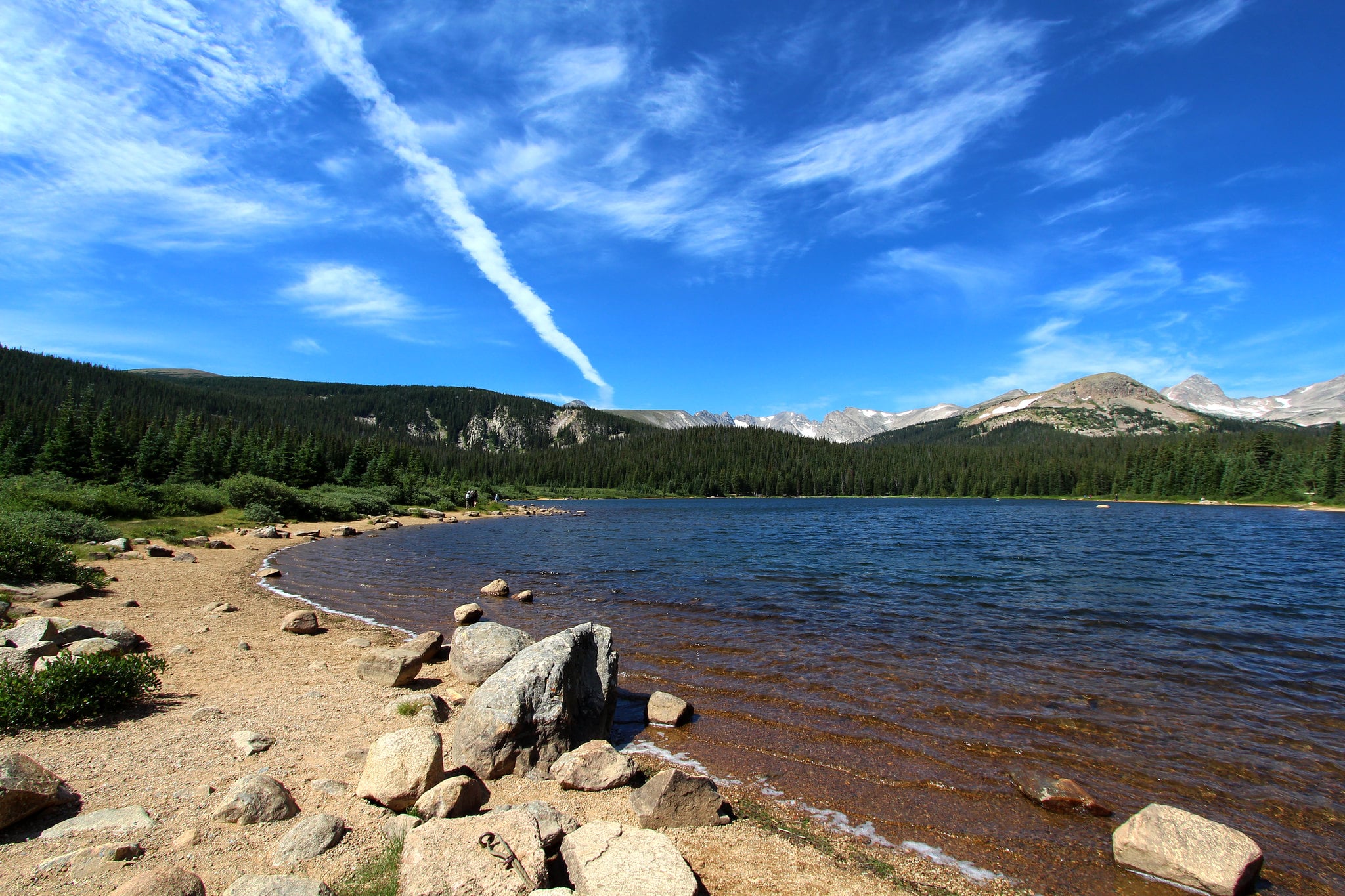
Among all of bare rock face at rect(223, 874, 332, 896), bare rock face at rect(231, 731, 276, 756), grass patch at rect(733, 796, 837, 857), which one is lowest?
bare rock face at rect(231, 731, 276, 756)

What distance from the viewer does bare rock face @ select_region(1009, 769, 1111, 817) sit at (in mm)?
8297

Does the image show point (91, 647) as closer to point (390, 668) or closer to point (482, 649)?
point (390, 668)

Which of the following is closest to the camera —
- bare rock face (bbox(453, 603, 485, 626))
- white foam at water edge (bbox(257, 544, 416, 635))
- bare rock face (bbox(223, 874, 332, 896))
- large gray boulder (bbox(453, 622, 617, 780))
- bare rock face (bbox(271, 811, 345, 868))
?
bare rock face (bbox(223, 874, 332, 896))

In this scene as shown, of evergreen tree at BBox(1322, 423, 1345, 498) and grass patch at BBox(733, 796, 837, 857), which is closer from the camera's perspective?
grass patch at BBox(733, 796, 837, 857)

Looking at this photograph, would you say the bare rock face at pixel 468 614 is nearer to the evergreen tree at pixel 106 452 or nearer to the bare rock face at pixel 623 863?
the bare rock face at pixel 623 863

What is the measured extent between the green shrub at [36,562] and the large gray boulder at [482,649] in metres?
16.2

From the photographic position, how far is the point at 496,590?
24250 millimetres

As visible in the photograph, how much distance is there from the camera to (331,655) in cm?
1491

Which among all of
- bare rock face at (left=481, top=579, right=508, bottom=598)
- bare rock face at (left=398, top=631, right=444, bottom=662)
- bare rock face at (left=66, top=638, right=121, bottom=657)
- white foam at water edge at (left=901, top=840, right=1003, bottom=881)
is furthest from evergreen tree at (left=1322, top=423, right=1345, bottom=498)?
bare rock face at (left=66, top=638, right=121, bottom=657)

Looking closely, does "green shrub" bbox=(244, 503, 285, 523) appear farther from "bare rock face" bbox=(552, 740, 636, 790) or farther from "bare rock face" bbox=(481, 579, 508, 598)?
"bare rock face" bbox=(552, 740, 636, 790)

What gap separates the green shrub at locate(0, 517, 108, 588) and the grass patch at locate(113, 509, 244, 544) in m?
16.8

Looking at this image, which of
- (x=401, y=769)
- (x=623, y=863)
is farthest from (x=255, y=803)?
(x=623, y=863)

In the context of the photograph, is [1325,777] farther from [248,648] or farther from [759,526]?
[759,526]

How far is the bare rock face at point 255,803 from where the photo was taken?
6758 millimetres
